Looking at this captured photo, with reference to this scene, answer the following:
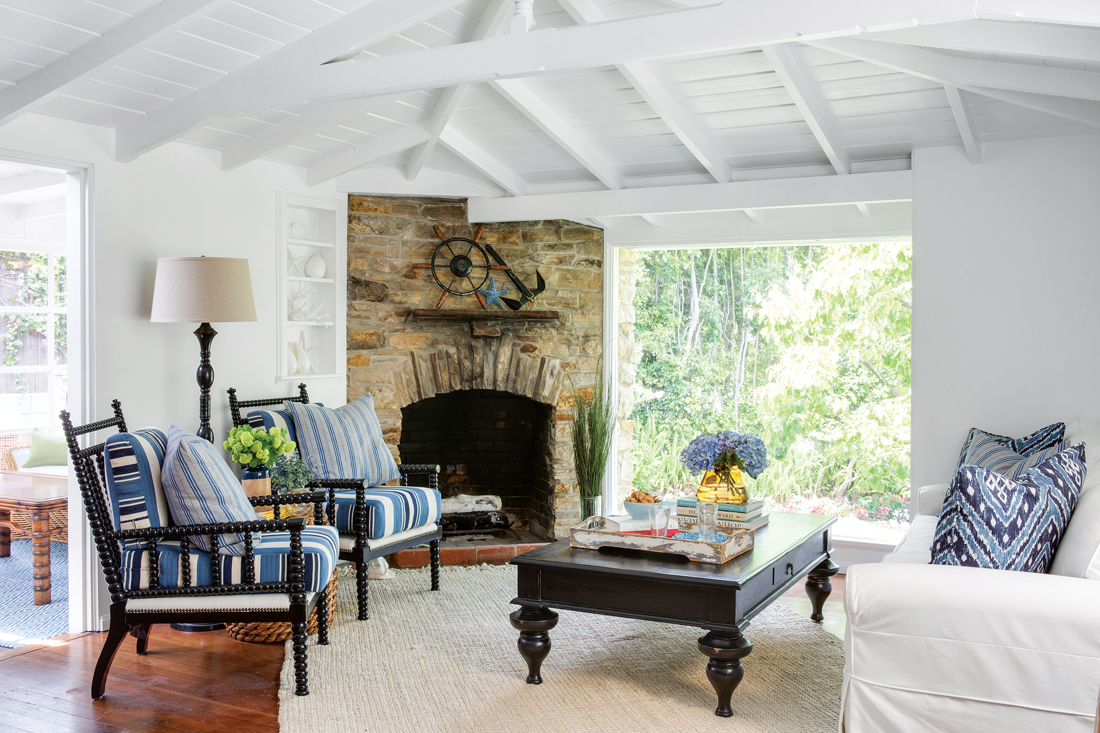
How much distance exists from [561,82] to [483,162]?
40.4 inches

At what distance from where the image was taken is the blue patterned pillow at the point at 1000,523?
239 cm

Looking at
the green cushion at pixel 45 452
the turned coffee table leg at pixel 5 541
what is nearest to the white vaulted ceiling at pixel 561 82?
the green cushion at pixel 45 452

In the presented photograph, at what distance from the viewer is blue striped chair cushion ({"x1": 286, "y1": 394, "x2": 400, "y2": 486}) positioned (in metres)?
4.31

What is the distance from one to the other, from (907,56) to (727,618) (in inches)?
85.7

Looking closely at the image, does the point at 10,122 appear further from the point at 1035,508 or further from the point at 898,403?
the point at 898,403

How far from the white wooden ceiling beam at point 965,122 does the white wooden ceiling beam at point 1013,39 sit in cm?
64

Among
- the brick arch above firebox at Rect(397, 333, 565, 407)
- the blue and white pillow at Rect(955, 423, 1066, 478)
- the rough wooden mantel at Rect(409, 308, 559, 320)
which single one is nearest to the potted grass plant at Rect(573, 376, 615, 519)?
the brick arch above firebox at Rect(397, 333, 565, 407)

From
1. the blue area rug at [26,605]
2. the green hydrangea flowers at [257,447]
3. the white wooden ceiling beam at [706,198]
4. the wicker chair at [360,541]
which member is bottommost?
the blue area rug at [26,605]

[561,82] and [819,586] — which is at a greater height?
[561,82]

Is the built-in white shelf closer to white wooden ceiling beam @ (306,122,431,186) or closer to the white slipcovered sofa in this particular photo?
white wooden ceiling beam @ (306,122,431,186)

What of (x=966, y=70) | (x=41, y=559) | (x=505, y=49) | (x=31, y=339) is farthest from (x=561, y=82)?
(x=31, y=339)

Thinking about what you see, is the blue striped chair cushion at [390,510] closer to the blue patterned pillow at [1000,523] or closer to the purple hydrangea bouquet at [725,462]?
the purple hydrangea bouquet at [725,462]

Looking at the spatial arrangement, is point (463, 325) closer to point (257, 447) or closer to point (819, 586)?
point (257, 447)

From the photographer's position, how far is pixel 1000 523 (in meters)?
2.39
